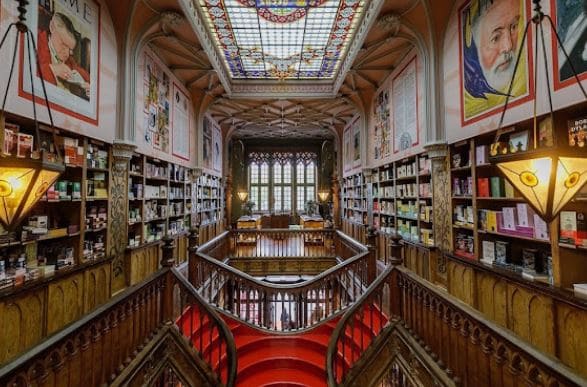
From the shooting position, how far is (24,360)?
1.52m

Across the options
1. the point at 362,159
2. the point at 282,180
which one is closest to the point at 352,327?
the point at 362,159

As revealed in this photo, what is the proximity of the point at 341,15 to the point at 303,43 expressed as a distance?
115 centimetres

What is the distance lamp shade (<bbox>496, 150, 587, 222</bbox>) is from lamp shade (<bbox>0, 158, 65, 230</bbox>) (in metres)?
3.05

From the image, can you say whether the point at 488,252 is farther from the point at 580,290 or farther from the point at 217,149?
the point at 217,149

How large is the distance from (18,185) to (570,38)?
4.61 m

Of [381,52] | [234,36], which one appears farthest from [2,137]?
[381,52]

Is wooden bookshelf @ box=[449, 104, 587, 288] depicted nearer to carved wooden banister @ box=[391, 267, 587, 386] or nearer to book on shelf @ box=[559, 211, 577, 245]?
book on shelf @ box=[559, 211, 577, 245]

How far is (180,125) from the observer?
7.36 meters

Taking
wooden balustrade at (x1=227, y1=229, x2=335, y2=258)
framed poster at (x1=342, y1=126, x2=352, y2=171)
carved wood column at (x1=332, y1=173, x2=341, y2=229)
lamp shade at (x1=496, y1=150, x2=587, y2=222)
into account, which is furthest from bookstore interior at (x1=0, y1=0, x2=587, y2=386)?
carved wood column at (x1=332, y1=173, x2=341, y2=229)

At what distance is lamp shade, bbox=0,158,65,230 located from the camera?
5.69 feet

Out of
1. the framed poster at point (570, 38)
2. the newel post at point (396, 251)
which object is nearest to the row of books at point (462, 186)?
the newel post at point (396, 251)

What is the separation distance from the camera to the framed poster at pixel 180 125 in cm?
695

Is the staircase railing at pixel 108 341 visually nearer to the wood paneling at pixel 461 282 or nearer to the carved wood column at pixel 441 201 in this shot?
the wood paneling at pixel 461 282

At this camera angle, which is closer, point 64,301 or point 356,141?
point 64,301
